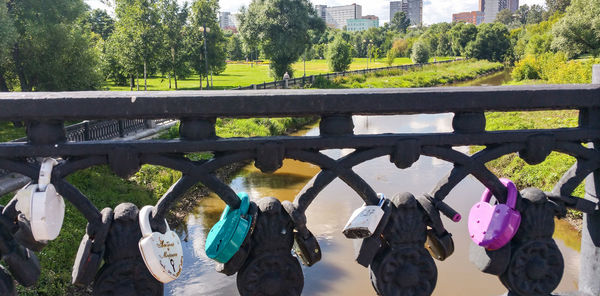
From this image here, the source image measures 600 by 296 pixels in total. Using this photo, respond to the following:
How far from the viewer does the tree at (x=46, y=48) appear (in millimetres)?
20469

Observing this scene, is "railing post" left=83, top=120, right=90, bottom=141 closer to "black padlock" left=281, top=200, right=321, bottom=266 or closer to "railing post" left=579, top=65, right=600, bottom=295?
"black padlock" left=281, top=200, right=321, bottom=266

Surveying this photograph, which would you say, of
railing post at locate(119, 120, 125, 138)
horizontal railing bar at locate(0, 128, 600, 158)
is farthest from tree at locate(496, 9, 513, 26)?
horizontal railing bar at locate(0, 128, 600, 158)

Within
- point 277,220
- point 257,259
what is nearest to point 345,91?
point 277,220

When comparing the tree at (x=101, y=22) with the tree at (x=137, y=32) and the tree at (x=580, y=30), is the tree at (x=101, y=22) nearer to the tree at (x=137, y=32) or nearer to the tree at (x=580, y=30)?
the tree at (x=137, y=32)

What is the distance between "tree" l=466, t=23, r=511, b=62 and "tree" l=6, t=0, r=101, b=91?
71607 mm

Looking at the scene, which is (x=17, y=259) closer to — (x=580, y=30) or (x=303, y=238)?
(x=303, y=238)

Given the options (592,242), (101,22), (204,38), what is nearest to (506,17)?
(101,22)

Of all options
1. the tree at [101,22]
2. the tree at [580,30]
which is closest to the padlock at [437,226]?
the tree at [580,30]

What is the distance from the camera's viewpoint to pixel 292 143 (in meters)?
1.57

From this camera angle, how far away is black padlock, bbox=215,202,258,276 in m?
1.56

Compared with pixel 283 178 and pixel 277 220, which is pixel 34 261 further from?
pixel 283 178

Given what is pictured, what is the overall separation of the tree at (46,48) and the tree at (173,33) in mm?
7984

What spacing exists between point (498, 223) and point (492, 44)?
282 ft

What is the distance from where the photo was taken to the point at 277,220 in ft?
5.24
